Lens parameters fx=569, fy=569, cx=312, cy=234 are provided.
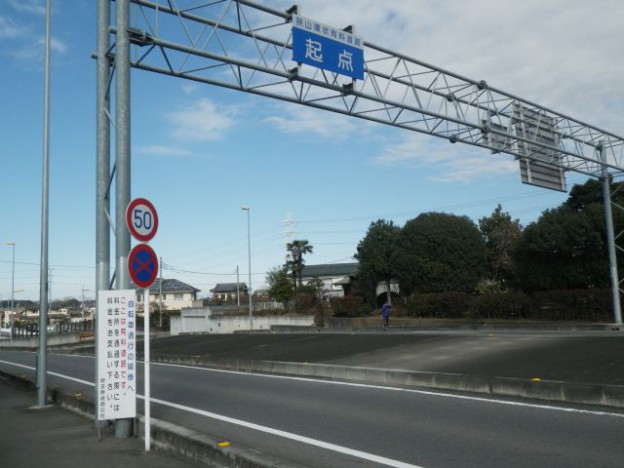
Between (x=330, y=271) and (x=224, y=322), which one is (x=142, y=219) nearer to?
(x=224, y=322)

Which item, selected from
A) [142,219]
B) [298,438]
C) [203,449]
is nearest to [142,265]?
[142,219]

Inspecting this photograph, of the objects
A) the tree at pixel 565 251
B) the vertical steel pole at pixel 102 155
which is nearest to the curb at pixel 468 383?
the vertical steel pole at pixel 102 155

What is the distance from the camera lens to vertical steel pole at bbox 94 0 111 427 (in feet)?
29.3

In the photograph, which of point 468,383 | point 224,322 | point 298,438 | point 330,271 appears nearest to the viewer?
point 298,438

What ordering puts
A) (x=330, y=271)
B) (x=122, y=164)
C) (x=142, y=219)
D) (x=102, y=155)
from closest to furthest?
1. (x=142, y=219)
2. (x=122, y=164)
3. (x=102, y=155)
4. (x=330, y=271)

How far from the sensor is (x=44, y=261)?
41.3 feet

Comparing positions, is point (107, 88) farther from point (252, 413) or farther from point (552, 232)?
point (552, 232)

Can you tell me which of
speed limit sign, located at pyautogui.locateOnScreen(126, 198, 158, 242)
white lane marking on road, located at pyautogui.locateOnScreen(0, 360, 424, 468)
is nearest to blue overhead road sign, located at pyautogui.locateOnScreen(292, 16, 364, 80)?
speed limit sign, located at pyautogui.locateOnScreen(126, 198, 158, 242)

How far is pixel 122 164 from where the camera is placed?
844 cm

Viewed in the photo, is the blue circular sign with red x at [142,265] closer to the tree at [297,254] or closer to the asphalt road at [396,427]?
the asphalt road at [396,427]

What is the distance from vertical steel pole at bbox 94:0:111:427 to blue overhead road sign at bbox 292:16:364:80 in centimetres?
595

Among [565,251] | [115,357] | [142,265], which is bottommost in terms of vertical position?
[115,357]

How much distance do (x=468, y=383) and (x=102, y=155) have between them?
7776 mm

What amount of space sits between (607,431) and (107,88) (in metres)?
8.97
